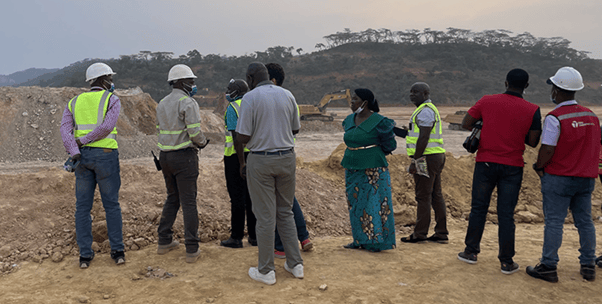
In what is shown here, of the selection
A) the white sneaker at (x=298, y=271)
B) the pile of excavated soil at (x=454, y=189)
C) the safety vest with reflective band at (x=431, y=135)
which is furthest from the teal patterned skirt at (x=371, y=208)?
the pile of excavated soil at (x=454, y=189)

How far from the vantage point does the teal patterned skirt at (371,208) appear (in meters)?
4.10

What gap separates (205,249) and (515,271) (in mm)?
2899

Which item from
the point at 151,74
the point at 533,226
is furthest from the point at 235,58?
the point at 533,226

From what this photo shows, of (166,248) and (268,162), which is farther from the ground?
(268,162)

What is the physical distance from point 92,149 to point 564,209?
4.06 m

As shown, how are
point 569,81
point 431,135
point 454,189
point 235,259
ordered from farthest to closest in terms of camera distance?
point 454,189 < point 431,135 < point 235,259 < point 569,81

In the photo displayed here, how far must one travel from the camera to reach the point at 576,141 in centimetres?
330

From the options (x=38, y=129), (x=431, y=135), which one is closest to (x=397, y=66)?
(x=38, y=129)

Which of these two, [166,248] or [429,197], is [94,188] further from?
[429,197]

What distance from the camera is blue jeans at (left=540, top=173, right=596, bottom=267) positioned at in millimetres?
3357

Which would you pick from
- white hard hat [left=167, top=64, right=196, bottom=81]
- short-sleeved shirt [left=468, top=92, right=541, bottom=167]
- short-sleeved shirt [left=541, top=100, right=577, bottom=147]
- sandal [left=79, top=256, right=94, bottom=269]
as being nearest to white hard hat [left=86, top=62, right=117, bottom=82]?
white hard hat [left=167, top=64, right=196, bottom=81]

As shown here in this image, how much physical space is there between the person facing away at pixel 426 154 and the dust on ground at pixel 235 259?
9.4 inches

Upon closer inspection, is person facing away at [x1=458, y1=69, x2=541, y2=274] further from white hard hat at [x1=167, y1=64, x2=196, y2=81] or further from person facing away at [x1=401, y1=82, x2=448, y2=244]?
white hard hat at [x1=167, y1=64, x2=196, y2=81]

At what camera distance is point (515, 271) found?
3.61m
